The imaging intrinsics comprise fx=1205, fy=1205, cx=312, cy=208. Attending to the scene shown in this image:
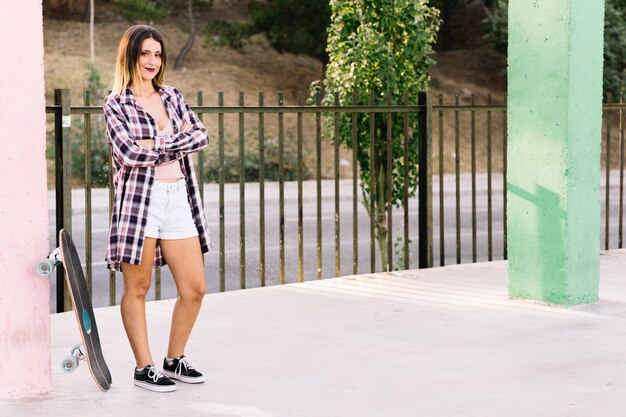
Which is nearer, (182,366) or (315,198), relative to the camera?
(182,366)

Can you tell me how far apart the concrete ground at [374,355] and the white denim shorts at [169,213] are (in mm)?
772

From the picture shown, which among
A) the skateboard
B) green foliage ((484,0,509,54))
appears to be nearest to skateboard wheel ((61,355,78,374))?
the skateboard

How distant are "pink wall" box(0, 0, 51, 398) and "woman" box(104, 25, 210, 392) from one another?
349 mm

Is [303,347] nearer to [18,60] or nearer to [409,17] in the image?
[18,60]

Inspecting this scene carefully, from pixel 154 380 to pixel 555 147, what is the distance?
11.4ft

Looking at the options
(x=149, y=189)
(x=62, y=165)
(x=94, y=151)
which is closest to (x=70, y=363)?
(x=149, y=189)

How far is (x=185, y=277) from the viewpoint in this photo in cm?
584

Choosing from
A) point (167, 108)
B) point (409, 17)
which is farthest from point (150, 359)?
point (409, 17)

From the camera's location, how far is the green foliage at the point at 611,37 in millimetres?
33500

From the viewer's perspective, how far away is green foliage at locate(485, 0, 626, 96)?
110ft

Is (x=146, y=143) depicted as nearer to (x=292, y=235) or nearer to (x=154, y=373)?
(x=154, y=373)

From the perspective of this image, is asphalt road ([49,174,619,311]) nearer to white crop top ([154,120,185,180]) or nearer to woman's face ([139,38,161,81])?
white crop top ([154,120,185,180])

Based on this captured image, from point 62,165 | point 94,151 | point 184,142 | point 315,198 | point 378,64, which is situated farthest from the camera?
point 94,151

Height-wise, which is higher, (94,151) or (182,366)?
(94,151)
